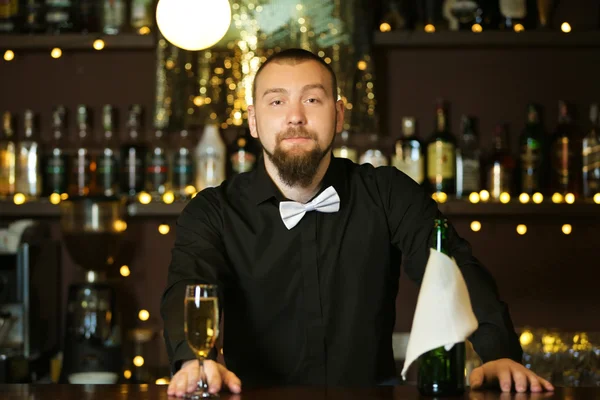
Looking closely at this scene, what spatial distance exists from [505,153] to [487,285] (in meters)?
1.57

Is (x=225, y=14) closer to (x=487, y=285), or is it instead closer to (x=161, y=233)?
(x=161, y=233)

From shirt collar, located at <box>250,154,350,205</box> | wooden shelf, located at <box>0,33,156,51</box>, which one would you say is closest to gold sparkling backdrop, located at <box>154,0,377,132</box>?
wooden shelf, located at <box>0,33,156,51</box>

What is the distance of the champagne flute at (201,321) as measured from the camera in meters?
1.18

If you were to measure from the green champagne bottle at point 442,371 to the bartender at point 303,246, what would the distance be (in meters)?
0.49

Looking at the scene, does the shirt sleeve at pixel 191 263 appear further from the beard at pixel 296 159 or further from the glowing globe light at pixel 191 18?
the glowing globe light at pixel 191 18

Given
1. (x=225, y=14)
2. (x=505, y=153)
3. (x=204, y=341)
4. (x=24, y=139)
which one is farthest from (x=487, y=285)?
(x=24, y=139)

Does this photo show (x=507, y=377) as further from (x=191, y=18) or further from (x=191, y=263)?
(x=191, y=18)

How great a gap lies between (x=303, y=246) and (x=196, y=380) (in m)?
0.57

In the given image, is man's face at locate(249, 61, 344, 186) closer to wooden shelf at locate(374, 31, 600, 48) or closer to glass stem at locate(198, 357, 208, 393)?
glass stem at locate(198, 357, 208, 393)

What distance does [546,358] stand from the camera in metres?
2.77

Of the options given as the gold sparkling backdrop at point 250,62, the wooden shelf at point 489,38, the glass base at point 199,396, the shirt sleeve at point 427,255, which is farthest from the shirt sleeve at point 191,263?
the wooden shelf at point 489,38

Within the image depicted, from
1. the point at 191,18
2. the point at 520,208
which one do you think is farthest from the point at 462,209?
the point at 191,18

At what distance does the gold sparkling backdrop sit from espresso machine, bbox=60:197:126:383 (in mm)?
369

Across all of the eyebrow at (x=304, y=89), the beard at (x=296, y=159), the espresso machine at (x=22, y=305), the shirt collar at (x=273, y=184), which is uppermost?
the eyebrow at (x=304, y=89)
